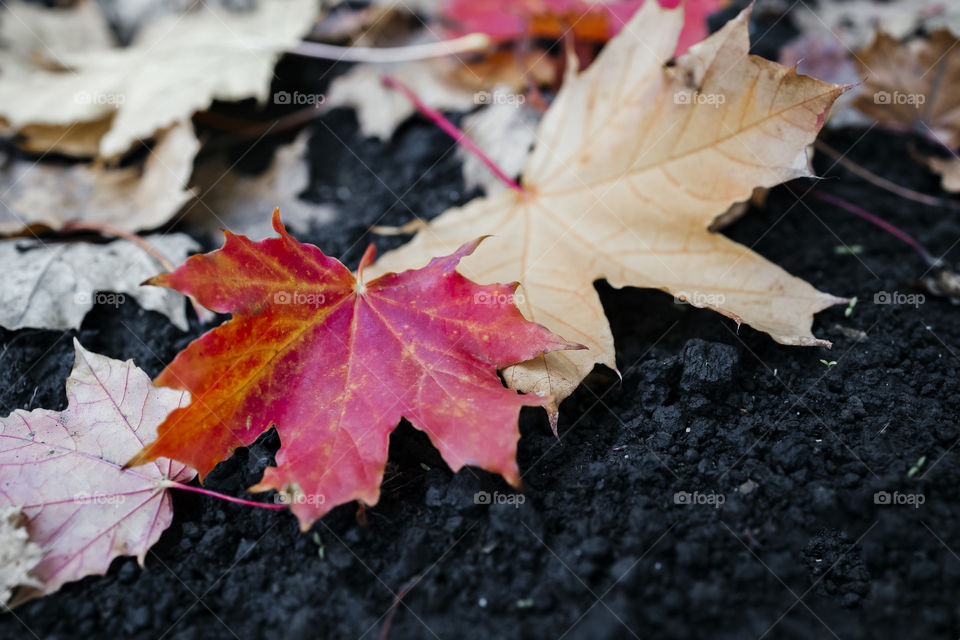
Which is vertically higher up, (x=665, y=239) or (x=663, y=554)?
(x=665, y=239)

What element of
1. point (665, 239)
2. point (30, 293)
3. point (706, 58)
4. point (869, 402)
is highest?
Result: point (706, 58)

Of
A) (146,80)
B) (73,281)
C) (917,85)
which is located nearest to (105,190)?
(146,80)

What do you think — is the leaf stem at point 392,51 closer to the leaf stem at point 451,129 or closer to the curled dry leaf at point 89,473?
the leaf stem at point 451,129

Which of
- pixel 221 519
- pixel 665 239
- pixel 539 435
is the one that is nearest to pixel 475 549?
pixel 539 435

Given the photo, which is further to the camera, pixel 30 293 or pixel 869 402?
pixel 30 293

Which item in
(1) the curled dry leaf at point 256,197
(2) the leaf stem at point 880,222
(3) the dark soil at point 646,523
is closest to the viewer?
(3) the dark soil at point 646,523

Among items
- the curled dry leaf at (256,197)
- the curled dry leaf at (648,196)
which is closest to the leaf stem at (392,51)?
the curled dry leaf at (256,197)

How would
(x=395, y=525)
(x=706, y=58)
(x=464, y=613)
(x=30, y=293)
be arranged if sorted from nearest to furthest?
(x=464, y=613)
(x=395, y=525)
(x=706, y=58)
(x=30, y=293)

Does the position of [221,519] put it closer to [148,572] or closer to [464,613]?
[148,572]
